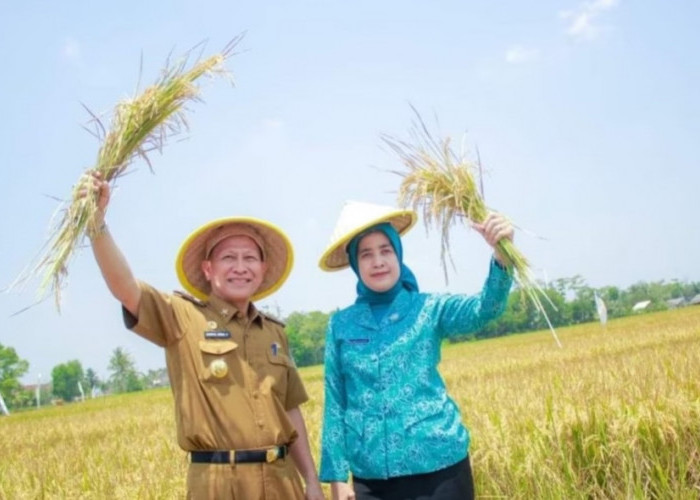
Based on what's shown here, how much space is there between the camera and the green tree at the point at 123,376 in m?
116

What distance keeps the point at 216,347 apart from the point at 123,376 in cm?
12541

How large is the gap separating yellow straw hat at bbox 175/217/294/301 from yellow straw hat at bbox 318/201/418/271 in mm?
192

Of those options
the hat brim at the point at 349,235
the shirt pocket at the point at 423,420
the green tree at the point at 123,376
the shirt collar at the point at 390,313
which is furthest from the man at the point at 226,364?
the green tree at the point at 123,376

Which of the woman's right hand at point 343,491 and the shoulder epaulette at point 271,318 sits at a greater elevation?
the shoulder epaulette at point 271,318

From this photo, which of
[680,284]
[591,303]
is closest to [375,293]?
[591,303]

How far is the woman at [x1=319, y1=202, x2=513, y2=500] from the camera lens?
8.95 ft

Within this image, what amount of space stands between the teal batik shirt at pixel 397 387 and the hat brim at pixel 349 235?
0.95ft

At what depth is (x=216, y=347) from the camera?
9.30 ft

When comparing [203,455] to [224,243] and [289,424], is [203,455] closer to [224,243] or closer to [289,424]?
[289,424]

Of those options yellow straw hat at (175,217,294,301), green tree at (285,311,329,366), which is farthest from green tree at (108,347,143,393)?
yellow straw hat at (175,217,294,301)

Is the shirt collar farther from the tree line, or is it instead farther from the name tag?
the tree line

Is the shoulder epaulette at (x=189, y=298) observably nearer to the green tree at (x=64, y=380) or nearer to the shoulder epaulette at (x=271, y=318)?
the shoulder epaulette at (x=271, y=318)

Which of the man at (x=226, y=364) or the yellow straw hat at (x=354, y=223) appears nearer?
the man at (x=226, y=364)

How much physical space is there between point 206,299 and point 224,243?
1.14 feet
